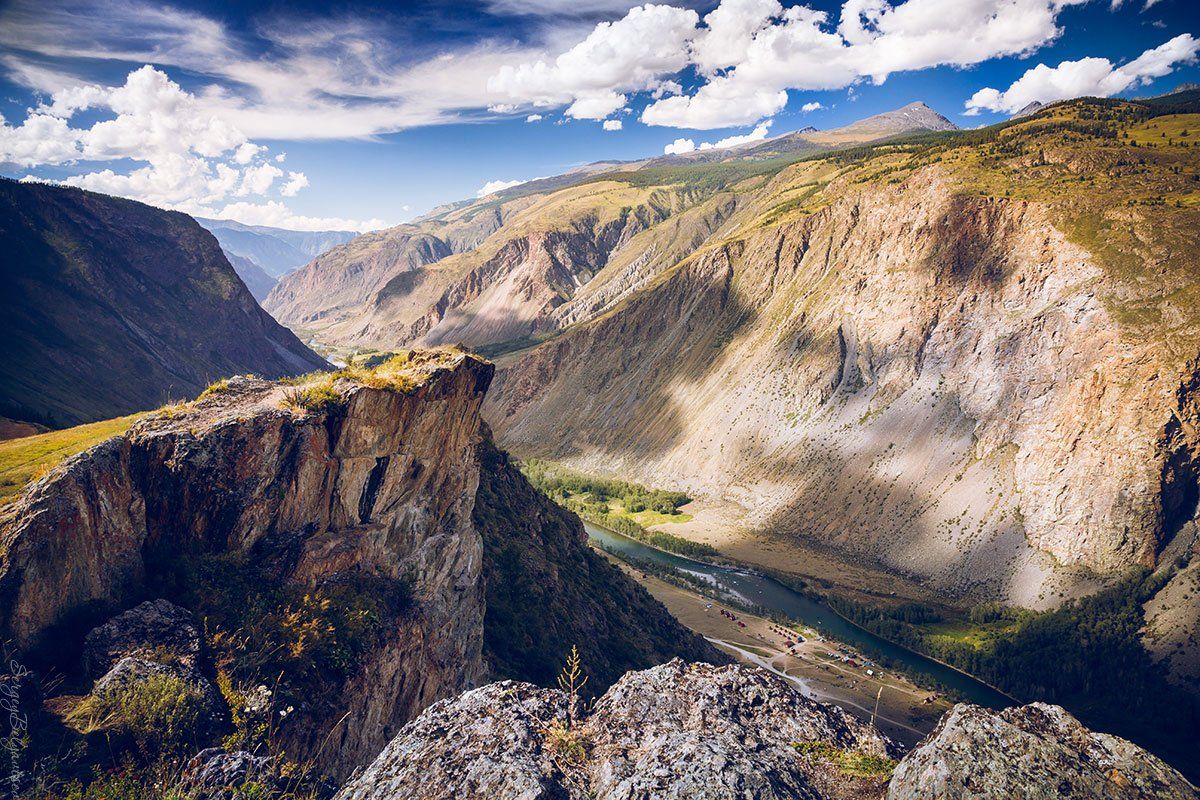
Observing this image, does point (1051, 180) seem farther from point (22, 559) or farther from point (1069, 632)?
point (22, 559)

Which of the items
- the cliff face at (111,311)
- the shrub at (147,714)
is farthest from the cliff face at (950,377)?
the cliff face at (111,311)

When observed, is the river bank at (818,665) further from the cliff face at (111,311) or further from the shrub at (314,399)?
the cliff face at (111,311)

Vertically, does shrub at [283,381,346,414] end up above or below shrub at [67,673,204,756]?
above

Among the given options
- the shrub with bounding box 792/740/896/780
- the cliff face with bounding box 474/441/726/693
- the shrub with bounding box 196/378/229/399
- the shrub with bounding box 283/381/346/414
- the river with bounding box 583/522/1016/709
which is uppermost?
the shrub with bounding box 196/378/229/399

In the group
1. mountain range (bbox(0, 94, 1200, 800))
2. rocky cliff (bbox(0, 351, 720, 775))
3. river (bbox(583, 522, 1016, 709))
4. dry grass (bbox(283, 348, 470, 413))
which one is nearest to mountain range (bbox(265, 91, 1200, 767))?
mountain range (bbox(0, 94, 1200, 800))

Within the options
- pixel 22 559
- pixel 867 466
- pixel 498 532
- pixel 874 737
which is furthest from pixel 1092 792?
pixel 867 466

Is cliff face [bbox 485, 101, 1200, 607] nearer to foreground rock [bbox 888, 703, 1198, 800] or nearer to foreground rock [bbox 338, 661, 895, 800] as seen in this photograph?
foreground rock [bbox 338, 661, 895, 800]
